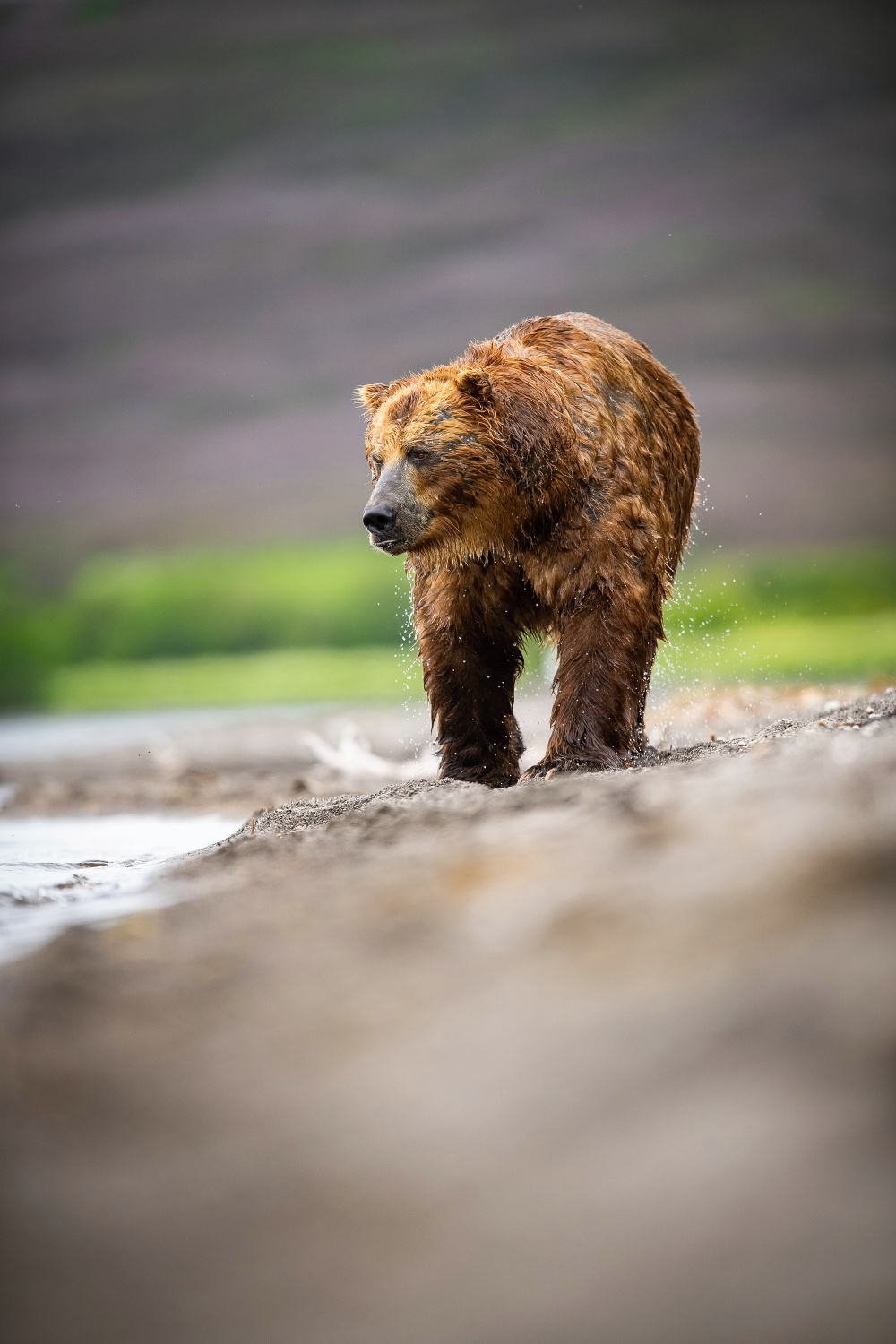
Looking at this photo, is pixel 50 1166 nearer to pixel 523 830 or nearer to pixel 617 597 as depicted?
pixel 523 830

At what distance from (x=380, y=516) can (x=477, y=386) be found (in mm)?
555

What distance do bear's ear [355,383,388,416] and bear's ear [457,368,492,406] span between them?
15.8 inches

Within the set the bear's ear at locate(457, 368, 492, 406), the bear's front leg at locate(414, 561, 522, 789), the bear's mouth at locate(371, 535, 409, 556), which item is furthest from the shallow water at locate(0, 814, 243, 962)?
the bear's ear at locate(457, 368, 492, 406)

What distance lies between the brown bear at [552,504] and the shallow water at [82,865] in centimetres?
142

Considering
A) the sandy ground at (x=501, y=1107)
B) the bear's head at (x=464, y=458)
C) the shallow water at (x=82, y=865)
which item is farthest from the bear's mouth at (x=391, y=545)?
the sandy ground at (x=501, y=1107)

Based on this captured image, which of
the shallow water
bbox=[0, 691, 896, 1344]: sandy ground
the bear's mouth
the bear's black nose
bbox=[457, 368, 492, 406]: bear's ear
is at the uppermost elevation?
bbox=[457, 368, 492, 406]: bear's ear

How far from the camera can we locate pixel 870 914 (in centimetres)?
153

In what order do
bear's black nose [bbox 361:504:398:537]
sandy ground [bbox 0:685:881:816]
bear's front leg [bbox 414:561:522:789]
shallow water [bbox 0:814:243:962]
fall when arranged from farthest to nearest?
1. sandy ground [bbox 0:685:881:816]
2. bear's front leg [bbox 414:561:522:789]
3. bear's black nose [bbox 361:504:398:537]
4. shallow water [bbox 0:814:243:962]

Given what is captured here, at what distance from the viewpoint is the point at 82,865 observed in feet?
13.2

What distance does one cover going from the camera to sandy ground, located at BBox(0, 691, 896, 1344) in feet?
3.83

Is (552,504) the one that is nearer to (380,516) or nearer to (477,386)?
(477,386)

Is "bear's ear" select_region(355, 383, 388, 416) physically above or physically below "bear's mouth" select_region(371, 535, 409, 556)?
above

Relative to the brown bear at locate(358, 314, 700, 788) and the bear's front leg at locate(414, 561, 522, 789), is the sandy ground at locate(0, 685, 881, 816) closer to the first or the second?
the bear's front leg at locate(414, 561, 522, 789)

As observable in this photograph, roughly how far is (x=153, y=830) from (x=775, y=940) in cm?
447
